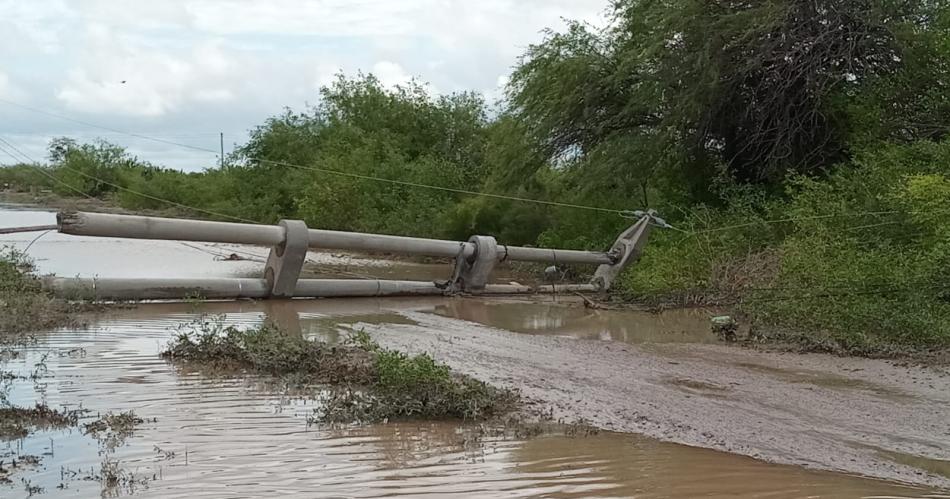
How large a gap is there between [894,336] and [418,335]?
5.49 m

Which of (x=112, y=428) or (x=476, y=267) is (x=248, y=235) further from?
(x=112, y=428)

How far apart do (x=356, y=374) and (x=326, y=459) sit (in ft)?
7.39

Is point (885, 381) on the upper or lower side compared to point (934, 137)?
lower

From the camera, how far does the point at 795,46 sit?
18.7 metres

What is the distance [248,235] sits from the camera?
13.4 m

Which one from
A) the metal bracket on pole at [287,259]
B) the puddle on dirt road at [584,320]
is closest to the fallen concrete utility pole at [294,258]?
the metal bracket on pole at [287,259]

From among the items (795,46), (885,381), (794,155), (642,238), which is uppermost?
(795,46)

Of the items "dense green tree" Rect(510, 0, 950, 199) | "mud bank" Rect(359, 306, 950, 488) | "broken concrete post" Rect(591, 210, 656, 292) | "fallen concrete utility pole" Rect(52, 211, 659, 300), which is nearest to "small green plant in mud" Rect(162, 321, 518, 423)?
"mud bank" Rect(359, 306, 950, 488)

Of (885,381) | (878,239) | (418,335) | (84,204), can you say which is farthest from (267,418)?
(84,204)

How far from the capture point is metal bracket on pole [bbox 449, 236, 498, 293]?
16.4 meters

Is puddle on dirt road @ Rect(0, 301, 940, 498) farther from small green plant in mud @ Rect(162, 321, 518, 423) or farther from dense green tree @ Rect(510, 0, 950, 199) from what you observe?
dense green tree @ Rect(510, 0, 950, 199)

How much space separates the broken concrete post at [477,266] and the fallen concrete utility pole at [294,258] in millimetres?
18

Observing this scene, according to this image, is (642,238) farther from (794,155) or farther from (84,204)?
(84,204)

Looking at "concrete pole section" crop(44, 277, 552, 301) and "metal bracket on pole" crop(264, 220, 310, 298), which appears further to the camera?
"metal bracket on pole" crop(264, 220, 310, 298)
